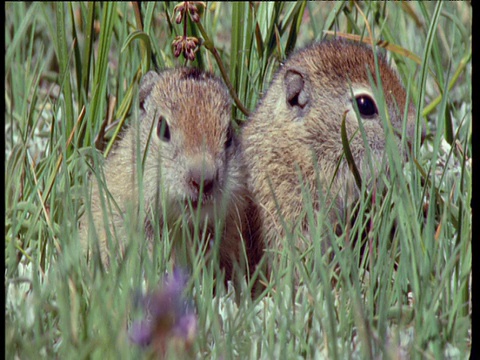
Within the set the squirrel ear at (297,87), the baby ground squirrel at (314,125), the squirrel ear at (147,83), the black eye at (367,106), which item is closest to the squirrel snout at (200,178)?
the baby ground squirrel at (314,125)

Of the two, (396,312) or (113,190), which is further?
(113,190)

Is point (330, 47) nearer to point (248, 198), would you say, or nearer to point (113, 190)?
point (248, 198)

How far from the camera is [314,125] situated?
343cm

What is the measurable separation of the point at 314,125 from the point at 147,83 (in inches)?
28.3

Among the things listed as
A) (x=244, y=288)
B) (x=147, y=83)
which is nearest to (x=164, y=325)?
(x=244, y=288)

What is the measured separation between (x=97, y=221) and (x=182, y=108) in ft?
1.89

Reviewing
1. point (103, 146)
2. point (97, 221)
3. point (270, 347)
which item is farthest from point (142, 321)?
point (103, 146)

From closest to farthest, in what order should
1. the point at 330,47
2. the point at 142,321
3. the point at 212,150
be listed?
the point at 142,321 → the point at 212,150 → the point at 330,47

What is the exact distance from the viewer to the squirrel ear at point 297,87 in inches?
136

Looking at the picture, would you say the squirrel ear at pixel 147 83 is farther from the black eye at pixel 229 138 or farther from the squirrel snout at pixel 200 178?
the squirrel snout at pixel 200 178

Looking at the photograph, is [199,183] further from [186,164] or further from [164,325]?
[164,325]

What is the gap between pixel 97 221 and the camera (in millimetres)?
3264

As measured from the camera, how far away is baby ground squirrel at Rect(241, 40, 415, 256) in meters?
3.33

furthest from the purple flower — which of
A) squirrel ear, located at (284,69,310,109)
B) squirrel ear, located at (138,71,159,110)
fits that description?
squirrel ear, located at (284,69,310,109)
